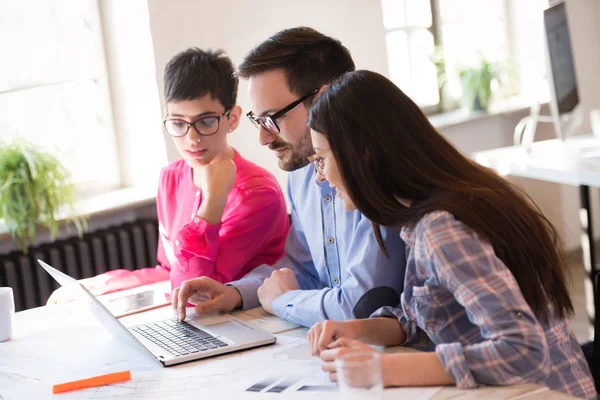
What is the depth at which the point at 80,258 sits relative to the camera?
3.23 metres

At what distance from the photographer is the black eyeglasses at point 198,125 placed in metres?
2.37

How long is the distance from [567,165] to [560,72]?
546 mm

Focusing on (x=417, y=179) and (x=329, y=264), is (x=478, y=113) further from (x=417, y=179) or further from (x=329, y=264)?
(x=417, y=179)

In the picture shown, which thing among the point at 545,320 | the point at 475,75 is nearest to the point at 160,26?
the point at 475,75

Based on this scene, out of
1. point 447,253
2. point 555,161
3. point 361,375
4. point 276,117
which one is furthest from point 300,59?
point 555,161

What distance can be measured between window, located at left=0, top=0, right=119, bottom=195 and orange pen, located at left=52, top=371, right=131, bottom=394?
1.85m

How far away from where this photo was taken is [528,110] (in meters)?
5.00

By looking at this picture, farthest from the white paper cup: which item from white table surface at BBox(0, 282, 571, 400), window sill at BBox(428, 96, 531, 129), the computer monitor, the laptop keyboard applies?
window sill at BBox(428, 96, 531, 129)

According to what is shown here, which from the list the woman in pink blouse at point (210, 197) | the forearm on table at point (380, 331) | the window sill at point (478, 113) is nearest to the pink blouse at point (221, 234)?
the woman in pink blouse at point (210, 197)

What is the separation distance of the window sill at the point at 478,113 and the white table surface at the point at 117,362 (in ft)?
9.36

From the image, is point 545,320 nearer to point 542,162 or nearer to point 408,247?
point 408,247

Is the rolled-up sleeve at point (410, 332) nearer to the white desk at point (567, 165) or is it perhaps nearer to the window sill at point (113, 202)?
the white desk at point (567, 165)

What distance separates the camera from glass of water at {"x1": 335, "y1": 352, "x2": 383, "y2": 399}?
117 cm

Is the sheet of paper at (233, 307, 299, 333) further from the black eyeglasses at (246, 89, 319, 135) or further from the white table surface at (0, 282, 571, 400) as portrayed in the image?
the black eyeglasses at (246, 89, 319, 135)
